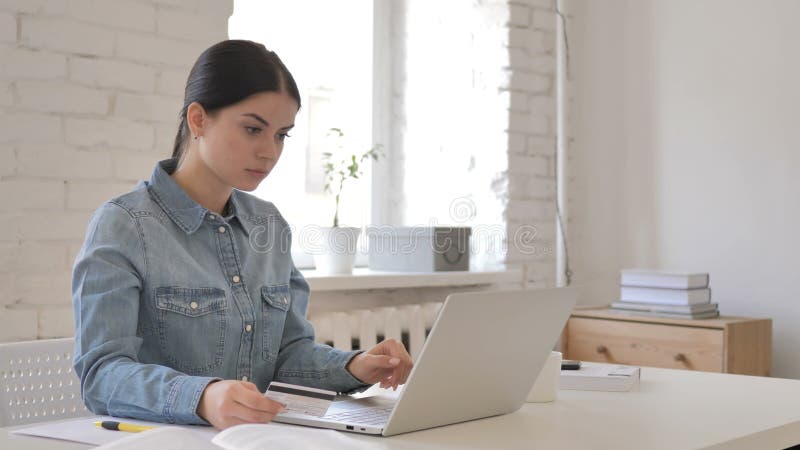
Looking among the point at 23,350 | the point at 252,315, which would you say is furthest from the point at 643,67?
the point at 23,350

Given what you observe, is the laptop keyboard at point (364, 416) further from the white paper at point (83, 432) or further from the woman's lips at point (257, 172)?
the woman's lips at point (257, 172)

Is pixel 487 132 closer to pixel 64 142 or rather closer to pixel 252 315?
pixel 64 142

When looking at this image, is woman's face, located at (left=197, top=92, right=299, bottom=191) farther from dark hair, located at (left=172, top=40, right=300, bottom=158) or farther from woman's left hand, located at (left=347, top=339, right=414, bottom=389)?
woman's left hand, located at (left=347, top=339, right=414, bottom=389)

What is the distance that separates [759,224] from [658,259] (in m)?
0.41

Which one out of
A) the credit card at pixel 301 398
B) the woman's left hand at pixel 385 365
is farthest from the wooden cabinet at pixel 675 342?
the credit card at pixel 301 398

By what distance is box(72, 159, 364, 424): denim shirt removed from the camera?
136 centimetres

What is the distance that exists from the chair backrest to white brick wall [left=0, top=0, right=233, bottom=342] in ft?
1.90

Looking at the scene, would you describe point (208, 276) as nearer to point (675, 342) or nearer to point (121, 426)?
point (121, 426)

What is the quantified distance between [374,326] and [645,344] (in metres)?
0.87

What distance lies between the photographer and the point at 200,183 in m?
1.68

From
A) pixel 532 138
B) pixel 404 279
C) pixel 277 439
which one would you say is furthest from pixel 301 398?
pixel 532 138

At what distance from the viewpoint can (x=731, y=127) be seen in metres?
3.33

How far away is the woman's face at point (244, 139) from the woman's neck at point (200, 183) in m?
0.01

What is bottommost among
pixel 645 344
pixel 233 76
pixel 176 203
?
pixel 645 344
